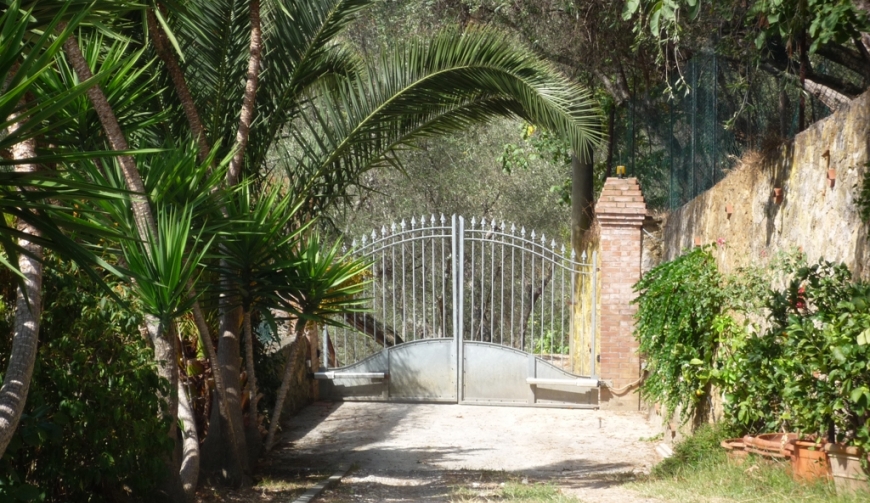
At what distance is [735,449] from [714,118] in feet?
10.9

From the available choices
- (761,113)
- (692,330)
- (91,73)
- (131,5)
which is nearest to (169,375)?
(91,73)

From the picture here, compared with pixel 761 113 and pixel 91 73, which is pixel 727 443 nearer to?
pixel 761 113

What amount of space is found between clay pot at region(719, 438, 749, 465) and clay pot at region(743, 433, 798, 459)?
0.11 m

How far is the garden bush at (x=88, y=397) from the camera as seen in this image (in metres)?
4.91

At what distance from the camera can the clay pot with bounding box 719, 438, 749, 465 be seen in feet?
19.7

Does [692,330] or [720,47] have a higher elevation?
[720,47]

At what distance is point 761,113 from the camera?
784 cm

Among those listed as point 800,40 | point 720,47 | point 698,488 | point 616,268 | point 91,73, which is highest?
point 720,47

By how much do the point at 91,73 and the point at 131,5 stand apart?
3.76 feet

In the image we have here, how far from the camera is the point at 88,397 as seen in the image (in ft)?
16.9

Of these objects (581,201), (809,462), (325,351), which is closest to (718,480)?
(809,462)

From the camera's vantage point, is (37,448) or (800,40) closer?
(37,448)

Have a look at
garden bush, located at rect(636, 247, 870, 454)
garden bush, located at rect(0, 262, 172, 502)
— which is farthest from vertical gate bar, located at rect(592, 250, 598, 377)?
garden bush, located at rect(0, 262, 172, 502)

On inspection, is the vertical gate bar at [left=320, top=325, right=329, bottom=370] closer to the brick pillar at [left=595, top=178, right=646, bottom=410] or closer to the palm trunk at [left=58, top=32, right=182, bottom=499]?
the brick pillar at [left=595, top=178, right=646, bottom=410]
